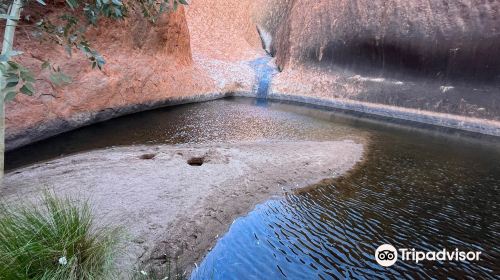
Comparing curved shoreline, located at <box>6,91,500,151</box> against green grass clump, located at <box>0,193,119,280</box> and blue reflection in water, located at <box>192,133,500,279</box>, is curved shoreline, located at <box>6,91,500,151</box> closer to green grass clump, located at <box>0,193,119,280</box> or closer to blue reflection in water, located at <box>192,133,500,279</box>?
green grass clump, located at <box>0,193,119,280</box>

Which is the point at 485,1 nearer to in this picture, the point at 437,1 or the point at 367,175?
the point at 437,1

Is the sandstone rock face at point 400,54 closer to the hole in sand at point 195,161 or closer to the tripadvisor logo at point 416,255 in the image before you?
the tripadvisor logo at point 416,255

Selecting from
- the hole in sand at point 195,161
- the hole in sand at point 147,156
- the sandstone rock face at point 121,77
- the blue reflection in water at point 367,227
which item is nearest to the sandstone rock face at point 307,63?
the sandstone rock face at point 121,77

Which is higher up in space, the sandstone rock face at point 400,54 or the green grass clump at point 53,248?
the sandstone rock face at point 400,54

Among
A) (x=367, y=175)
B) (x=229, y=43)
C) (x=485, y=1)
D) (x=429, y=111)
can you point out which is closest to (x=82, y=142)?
(x=367, y=175)

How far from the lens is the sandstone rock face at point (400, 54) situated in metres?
15.3

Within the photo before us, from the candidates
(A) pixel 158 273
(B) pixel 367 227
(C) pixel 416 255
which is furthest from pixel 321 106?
(A) pixel 158 273

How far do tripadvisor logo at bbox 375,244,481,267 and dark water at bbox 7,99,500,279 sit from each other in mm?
113

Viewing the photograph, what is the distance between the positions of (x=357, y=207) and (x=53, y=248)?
201 inches

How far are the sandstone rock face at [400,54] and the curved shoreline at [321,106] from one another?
1.10 ft

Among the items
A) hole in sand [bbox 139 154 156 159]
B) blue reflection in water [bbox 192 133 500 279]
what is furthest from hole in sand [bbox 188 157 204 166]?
blue reflection in water [bbox 192 133 500 279]

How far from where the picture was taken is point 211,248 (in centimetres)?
473

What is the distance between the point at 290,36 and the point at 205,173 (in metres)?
18.8

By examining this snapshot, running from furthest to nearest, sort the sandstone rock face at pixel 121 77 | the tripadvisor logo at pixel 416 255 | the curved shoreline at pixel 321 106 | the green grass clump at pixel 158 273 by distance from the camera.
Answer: the curved shoreline at pixel 321 106, the sandstone rock face at pixel 121 77, the tripadvisor logo at pixel 416 255, the green grass clump at pixel 158 273
